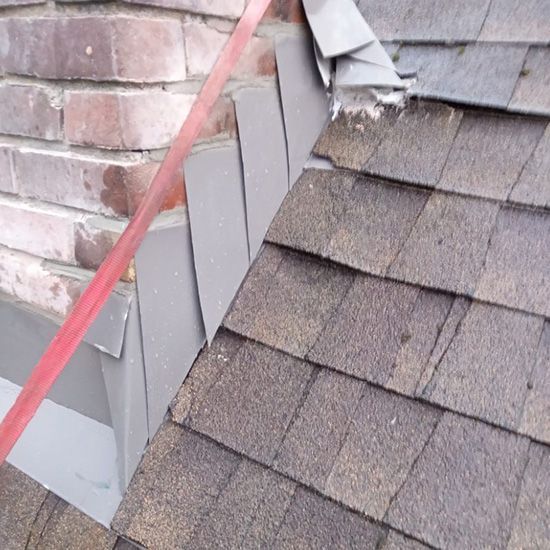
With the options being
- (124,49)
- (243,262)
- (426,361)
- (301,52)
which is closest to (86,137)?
(124,49)

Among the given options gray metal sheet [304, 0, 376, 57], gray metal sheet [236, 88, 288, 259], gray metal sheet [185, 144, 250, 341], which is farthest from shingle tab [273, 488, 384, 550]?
gray metal sheet [304, 0, 376, 57]

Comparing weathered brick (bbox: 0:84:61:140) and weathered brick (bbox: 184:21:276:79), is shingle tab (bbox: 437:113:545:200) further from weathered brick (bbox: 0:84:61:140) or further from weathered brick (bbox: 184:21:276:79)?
weathered brick (bbox: 0:84:61:140)

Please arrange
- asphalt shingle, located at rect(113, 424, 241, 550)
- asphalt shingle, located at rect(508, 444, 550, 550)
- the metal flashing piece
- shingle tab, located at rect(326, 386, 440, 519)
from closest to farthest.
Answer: asphalt shingle, located at rect(508, 444, 550, 550), shingle tab, located at rect(326, 386, 440, 519), asphalt shingle, located at rect(113, 424, 241, 550), the metal flashing piece

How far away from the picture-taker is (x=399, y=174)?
997 mm

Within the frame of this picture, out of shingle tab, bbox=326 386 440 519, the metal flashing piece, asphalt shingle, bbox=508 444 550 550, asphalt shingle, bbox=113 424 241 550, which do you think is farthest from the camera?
the metal flashing piece

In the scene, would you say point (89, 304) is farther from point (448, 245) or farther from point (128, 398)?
point (448, 245)

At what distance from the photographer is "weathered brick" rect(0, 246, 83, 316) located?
0.92 m

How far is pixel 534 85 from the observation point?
0.95 m

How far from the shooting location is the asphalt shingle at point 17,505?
106 centimetres

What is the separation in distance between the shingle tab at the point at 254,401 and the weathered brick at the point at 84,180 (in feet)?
1.00

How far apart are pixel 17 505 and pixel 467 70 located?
1168mm

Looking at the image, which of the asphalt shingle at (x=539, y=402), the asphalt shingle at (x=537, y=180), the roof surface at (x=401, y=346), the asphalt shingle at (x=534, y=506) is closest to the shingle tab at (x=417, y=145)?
the roof surface at (x=401, y=346)

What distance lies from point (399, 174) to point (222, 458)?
0.57 metres

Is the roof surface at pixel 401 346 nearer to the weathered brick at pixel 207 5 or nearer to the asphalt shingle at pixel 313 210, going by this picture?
the asphalt shingle at pixel 313 210
